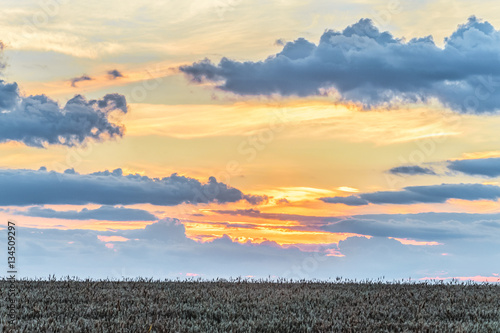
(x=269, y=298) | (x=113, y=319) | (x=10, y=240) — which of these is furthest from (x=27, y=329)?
(x=269, y=298)

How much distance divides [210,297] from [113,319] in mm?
4128

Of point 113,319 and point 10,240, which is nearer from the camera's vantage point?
point 113,319

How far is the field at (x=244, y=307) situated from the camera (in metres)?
13.3

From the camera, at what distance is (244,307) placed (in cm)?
1598

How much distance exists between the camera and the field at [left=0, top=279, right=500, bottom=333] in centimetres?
1334

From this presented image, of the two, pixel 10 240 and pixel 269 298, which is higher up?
pixel 10 240

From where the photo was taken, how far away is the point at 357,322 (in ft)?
46.4

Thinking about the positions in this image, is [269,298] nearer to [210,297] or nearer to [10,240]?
[210,297]

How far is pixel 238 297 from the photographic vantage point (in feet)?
57.0

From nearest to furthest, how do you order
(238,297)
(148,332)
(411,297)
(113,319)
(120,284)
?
(148,332) < (113,319) < (238,297) < (411,297) < (120,284)

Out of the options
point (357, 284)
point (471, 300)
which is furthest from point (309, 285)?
point (471, 300)

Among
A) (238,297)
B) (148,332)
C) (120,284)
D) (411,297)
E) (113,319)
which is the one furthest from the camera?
(120,284)

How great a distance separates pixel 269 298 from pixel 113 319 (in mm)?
5231

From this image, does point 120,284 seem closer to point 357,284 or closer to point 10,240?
point 10,240
